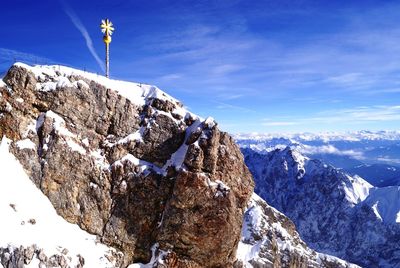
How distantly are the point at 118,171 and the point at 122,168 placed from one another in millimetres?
801

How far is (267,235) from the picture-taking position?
123125 mm

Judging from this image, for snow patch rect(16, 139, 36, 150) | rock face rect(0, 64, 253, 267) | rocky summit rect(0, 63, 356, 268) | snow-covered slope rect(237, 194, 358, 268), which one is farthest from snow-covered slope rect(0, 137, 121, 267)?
snow-covered slope rect(237, 194, 358, 268)

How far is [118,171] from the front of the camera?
67.6m

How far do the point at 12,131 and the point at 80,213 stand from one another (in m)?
15.9

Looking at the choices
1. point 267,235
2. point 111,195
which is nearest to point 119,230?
point 111,195

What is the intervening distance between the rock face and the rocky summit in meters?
0.16

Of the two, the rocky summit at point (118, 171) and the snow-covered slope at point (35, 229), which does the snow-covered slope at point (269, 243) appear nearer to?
the rocky summit at point (118, 171)

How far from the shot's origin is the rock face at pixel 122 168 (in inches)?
2525

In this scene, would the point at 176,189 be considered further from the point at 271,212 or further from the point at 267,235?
the point at 271,212

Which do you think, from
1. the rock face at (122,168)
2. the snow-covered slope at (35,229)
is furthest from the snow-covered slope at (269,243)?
the snow-covered slope at (35,229)

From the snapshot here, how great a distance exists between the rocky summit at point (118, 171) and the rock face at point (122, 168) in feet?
0.51

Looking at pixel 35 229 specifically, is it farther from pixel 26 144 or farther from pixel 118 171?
pixel 118 171

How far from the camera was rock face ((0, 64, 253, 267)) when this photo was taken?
210 feet

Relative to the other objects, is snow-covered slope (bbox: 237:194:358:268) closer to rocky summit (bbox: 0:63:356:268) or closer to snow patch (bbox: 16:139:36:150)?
rocky summit (bbox: 0:63:356:268)
